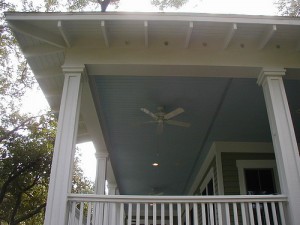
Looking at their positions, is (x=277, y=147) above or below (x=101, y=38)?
below

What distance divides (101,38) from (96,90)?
1.30 metres

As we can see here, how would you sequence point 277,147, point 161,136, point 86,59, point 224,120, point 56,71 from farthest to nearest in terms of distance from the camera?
point 161,136 < point 224,120 < point 56,71 < point 86,59 < point 277,147

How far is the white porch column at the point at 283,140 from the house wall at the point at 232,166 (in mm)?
2943

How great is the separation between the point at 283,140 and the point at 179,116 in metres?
2.69

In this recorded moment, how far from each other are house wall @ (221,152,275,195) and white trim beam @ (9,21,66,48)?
173 inches

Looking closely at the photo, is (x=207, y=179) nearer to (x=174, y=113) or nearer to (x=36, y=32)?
(x=174, y=113)

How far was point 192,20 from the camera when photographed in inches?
163

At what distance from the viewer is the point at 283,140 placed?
403 centimetres

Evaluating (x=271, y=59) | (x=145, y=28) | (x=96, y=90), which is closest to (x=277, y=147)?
(x=271, y=59)

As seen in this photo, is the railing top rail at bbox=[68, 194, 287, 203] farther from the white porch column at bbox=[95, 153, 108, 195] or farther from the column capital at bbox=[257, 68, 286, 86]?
the white porch column at bbox=[95, 153, 108, 195]

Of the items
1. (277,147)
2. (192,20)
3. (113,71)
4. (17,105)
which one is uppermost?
(17,105)

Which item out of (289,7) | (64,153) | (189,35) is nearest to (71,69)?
(64,153)

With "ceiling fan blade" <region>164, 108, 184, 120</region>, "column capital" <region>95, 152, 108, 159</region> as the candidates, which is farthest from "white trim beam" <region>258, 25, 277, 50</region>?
"column capital" <region>95, 152, 108, 159</region>

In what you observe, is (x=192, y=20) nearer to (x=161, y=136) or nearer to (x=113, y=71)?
(x=113, y=71)
